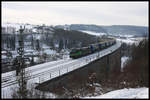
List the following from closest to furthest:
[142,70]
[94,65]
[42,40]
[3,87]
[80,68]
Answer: [3,87]
[142,70]
[80,68]
[94,65]
[42,40]

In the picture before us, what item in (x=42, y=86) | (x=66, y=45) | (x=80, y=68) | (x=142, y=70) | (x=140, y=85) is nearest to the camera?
(x=42, y=86)

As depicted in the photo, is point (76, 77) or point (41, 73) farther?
point (76, 77)

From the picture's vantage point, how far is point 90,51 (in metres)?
38.7

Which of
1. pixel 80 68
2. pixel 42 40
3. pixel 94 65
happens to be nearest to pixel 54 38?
pixel 42 40

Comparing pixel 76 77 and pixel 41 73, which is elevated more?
pixel 41 73

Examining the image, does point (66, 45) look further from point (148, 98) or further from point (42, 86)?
point (148, 98)

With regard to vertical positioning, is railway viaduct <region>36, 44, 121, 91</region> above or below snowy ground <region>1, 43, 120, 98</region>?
below

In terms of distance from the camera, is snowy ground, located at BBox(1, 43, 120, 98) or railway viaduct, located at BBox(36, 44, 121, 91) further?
→ railway viaduct, located at BBox(36, 44, 121, 91)

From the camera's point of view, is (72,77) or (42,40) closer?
(72,77)

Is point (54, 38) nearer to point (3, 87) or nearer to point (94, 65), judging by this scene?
point (94, 65)

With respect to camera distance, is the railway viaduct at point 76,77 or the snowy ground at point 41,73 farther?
the railway viaduct at point 76,77

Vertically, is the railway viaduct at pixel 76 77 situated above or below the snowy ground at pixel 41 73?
below

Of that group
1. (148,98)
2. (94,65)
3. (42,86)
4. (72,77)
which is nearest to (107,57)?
(94,65)

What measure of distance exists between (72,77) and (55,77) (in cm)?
371
